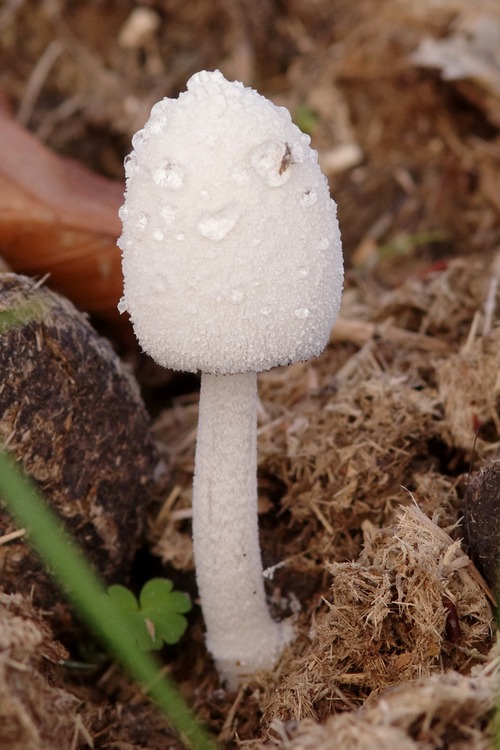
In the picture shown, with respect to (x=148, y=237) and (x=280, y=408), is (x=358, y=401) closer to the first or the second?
(x=280, y=408)

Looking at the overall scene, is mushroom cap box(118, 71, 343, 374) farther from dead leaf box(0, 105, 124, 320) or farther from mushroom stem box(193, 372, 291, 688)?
dead leaf box(0, 105, 124, 320)

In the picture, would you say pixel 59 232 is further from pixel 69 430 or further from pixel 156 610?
pixel 156 610

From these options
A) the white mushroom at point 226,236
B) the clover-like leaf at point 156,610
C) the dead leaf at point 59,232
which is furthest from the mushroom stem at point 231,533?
the dead leaf at point 59,232

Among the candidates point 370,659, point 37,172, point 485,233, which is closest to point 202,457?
point 370,659

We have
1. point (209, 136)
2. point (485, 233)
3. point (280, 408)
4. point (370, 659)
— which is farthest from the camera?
point (485, 233)

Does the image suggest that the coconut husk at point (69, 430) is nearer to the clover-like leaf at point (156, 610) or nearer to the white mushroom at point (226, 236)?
the clover-like leaf at point (156, 610)

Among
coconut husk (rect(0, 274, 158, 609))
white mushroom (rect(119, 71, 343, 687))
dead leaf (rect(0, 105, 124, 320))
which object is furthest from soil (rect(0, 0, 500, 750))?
white mushroom (rect(119, 71, 343, 687))

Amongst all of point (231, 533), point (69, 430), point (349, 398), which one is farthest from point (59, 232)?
point (231, 533)
